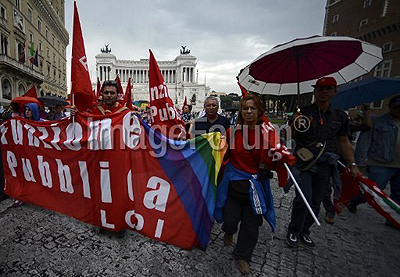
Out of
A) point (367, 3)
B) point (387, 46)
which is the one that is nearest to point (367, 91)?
point (387, 46)

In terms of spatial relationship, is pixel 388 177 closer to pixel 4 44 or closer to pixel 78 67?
pixel 78 67

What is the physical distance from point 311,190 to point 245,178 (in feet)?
3.10

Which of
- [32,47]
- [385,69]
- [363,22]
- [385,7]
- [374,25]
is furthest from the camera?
[363,22]

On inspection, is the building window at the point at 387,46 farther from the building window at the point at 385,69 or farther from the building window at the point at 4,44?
the building window at the point at 4,44

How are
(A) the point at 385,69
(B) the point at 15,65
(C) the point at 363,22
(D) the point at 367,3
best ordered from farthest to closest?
(C) the point at 363,22, (D) the point at 367,3, (B) the point at 15,65, (A) the point at 385,69

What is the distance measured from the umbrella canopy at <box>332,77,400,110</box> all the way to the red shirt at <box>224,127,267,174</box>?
270 cm

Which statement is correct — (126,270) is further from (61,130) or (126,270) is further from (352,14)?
(352,14)

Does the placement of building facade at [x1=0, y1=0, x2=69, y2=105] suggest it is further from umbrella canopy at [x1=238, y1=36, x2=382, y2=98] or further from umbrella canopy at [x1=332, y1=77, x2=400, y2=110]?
umbrella canopy at [x1=332, y1=77, x2=400, y2=110]

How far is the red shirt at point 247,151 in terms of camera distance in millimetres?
1965

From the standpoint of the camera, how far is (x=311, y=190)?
2350mm

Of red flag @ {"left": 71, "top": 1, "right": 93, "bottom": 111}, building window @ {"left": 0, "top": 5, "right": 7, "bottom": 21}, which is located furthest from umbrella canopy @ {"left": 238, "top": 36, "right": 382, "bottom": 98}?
building window @ {"left": 0, "top": 5, "right": 7, "bottom": 21}

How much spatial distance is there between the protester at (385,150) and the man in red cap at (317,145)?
99 cm

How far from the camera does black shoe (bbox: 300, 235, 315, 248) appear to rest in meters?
2.44

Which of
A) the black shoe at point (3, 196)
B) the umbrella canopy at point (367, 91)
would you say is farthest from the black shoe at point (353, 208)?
the black shoe at point (3, 196)
